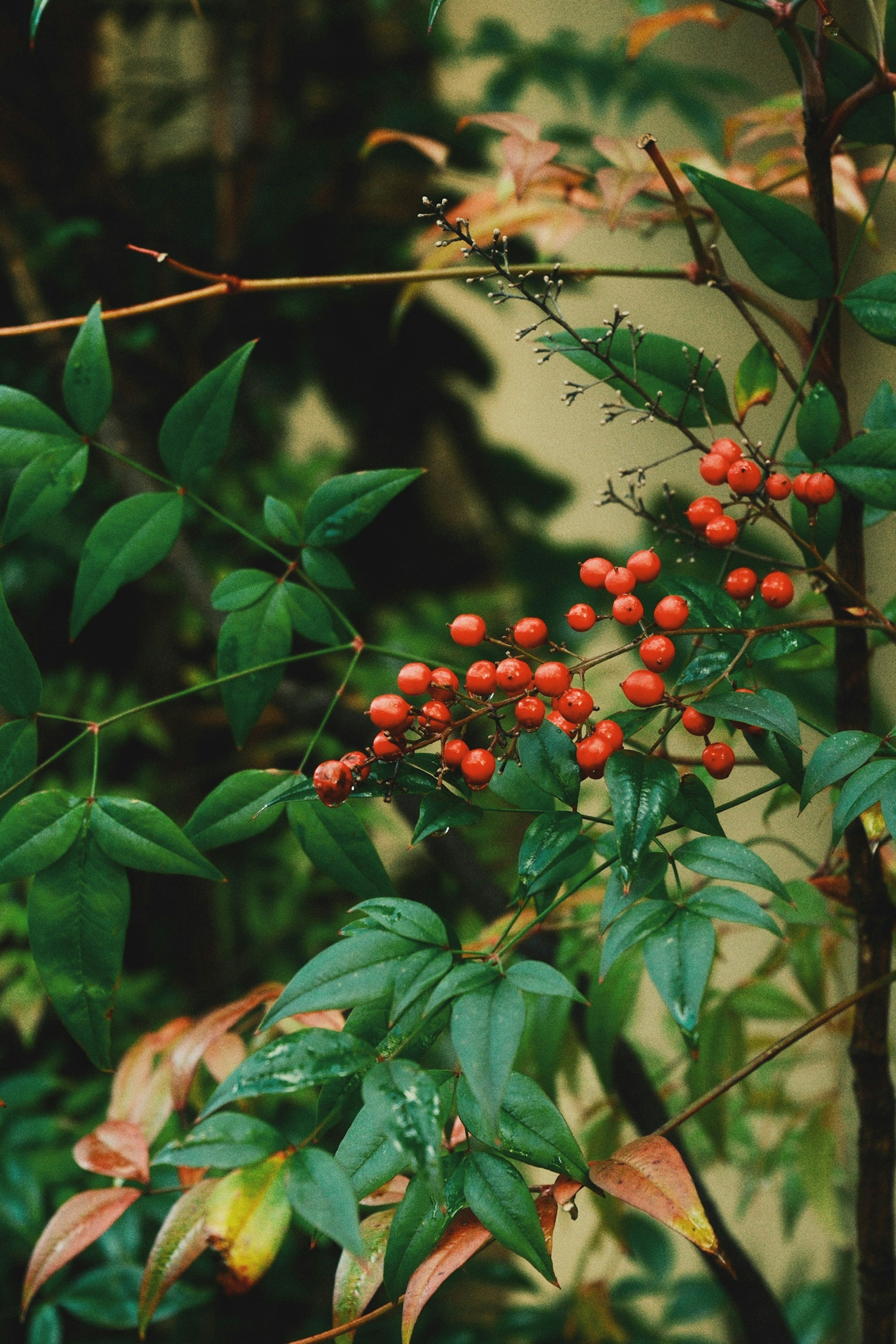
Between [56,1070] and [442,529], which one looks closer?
[56,1070]

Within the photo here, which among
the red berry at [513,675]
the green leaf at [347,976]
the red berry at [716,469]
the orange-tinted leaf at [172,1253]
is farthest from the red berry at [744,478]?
the orange-tinted leaf at [172,1253]

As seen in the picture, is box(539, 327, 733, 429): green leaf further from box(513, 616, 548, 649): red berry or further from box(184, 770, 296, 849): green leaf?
box(184, 770, 296, 849): green leaf

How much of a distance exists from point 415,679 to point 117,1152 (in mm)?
316

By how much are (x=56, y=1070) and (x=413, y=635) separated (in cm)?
57

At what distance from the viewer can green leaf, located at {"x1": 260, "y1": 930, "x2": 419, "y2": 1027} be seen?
30 centimetres

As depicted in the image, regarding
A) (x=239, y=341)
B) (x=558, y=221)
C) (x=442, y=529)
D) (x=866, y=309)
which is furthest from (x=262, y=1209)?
(x=442, y=529)

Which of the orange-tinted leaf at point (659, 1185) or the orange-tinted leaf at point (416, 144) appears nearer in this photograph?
the orange-tinted leaf at point (659, 1185)

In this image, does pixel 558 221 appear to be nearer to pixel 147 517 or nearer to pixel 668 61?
pixel 147 517

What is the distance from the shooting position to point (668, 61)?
1319 mm

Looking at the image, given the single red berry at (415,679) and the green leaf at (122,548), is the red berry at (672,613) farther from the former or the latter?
the green leaf at (122,548)

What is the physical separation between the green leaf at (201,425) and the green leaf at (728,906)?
0.25 m

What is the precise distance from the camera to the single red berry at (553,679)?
351mm

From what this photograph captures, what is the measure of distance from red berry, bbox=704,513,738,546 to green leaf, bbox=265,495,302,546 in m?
0.17

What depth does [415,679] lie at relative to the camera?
1.18ft
